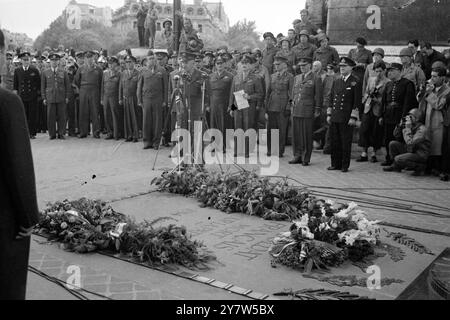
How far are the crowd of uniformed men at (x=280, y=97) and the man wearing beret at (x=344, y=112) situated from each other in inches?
0.7

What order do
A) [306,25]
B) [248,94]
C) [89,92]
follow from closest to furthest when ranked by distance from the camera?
[248,94] → [89,92] → [306,25]

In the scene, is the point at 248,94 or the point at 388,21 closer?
the point at 248,94

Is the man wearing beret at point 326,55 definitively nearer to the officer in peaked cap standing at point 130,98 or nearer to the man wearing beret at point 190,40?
the man wearing beret at point 190,40

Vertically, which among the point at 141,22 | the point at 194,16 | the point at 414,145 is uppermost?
the point at 194,16

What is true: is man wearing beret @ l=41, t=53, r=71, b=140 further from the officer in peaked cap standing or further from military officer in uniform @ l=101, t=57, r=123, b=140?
the officer in peaked cap standing

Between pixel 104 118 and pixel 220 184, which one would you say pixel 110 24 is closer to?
pixel 104 118

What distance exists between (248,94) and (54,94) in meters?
5.38

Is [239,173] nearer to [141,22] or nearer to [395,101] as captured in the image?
[395,101]

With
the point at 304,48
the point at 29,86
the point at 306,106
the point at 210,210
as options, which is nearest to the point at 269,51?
the point at 304,48

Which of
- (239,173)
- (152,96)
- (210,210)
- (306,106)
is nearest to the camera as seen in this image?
(210,210)

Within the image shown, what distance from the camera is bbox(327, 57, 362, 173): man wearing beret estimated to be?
945 centimetres

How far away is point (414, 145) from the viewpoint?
365 inches

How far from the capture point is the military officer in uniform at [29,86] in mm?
13375
